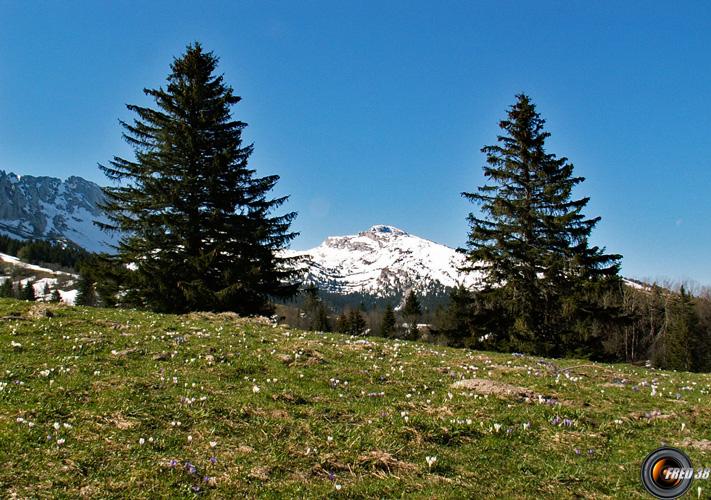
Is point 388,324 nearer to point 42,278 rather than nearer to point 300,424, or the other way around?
point 300,424

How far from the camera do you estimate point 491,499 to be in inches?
278

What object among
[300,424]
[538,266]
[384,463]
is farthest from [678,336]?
[384,463]

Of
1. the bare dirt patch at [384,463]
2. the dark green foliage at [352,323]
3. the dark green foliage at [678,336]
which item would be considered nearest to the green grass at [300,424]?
the bare dirt patch at [384,463]

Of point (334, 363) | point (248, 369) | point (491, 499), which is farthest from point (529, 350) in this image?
point (491, 499)

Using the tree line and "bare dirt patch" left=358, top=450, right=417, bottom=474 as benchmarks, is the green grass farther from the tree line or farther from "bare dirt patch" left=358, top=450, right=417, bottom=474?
the tree line

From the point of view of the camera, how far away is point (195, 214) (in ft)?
122

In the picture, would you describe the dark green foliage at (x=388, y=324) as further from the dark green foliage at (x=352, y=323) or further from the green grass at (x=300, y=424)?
the green grass at (x=300, y=424)

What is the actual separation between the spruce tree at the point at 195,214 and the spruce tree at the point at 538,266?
17.3 metres

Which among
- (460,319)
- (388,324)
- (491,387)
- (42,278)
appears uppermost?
(460,319)

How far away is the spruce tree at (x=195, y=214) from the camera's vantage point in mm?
34906

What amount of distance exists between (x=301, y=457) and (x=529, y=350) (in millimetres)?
31187

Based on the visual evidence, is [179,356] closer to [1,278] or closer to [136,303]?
[136,303]

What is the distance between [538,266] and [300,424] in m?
33.0

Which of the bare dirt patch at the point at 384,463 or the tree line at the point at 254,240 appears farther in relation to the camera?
the tree line at the point at 254,240
